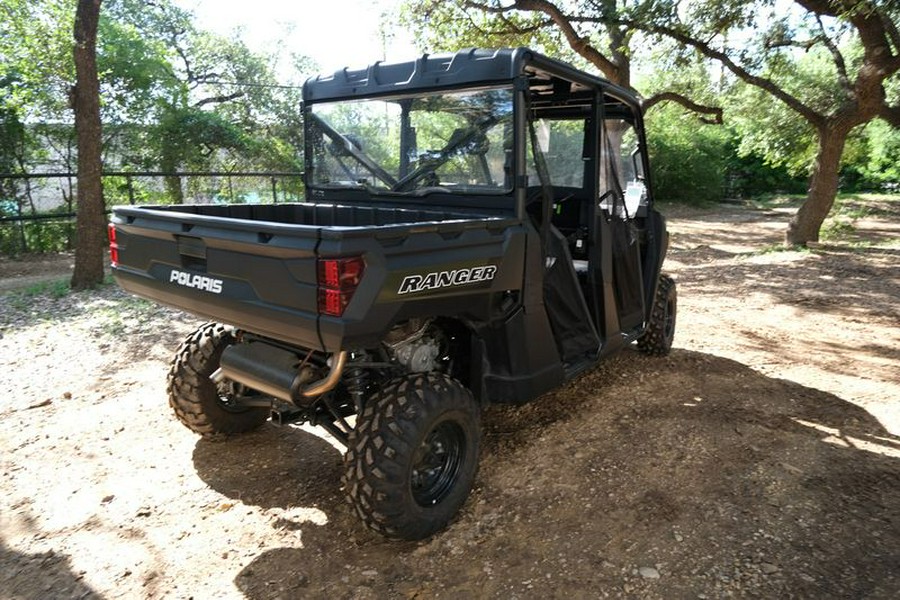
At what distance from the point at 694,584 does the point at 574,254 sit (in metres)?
2.23

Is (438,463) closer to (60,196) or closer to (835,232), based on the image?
(60,196)

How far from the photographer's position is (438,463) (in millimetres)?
3105

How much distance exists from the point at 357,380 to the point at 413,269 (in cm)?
72

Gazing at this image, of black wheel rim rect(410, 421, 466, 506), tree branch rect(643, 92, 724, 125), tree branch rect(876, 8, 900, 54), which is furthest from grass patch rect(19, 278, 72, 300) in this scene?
tree branch rect(876, 8, 900, 54)

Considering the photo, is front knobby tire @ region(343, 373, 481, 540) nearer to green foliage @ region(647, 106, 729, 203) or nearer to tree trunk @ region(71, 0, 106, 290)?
tree trunk @ region(71, 0, 106, 290)

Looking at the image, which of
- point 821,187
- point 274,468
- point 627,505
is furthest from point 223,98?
point 627,505

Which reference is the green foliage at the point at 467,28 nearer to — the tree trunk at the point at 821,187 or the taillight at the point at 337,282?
the tree trunk at the point at 821,187

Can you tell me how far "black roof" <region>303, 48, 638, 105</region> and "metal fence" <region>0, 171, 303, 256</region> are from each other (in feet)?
20.9

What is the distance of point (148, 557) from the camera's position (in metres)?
2.80

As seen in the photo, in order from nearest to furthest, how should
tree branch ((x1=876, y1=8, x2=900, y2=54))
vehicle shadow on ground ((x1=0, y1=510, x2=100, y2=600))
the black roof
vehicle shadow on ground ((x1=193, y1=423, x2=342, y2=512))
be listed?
vehicle shadow on ground ((x1=0, y1=510, x2=100, y2=600)) → the black roof → vehicle shadow on ground ((x1=193, y1=423, x2=342, y2=512)) → tree branch ((x1=876, y1=8, x2=900, y2=54))

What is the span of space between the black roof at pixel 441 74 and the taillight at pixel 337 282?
1.34 meters

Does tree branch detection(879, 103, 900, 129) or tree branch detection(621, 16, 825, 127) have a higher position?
tree branch detection(621, 16, 825, 127)

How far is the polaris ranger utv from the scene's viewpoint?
2574 millimetres

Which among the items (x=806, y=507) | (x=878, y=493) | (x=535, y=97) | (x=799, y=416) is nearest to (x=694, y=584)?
(x=806, y=507)
